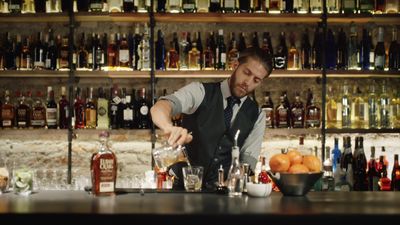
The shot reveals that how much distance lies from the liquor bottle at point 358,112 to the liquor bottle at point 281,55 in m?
0.56

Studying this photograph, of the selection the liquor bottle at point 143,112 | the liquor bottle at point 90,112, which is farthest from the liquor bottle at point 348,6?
the liquor bottle at point 90,112

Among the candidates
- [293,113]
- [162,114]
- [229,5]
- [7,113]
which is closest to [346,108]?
[293,113]

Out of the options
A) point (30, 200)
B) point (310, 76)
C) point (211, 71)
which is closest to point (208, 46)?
point (211, 71)

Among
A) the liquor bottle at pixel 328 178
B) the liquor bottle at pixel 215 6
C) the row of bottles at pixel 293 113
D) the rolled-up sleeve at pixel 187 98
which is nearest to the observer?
the rolled-up sleeve at pixel 187 98

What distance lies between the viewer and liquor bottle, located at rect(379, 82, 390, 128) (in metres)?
4.09

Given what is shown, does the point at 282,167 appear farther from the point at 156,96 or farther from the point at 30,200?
the point at 156,96

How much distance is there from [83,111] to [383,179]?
2119 millimetres

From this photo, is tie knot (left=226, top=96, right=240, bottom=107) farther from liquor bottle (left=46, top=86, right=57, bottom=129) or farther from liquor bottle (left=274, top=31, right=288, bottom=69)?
liquor bottle (left=46, top=86, right=57, bottom=129)

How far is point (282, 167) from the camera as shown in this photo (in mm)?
2115

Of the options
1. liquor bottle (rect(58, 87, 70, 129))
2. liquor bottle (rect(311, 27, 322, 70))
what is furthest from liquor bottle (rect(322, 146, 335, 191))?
liquor bottle (rect(58, 87, 70, 129))

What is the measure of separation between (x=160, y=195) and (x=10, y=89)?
8.59 ft

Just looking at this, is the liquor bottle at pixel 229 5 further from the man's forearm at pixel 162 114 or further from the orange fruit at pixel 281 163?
the orange fruit at pixel 281 163

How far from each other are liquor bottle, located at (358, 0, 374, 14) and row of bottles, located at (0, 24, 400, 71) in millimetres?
136

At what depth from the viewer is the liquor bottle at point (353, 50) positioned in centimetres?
411
